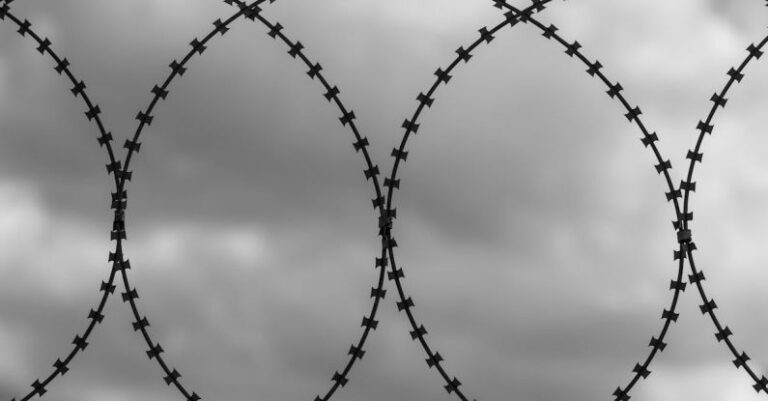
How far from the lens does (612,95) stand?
1045 centimetres

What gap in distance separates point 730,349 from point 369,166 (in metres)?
3.45

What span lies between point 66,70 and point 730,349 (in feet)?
20.7

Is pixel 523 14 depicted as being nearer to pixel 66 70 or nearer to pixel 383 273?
pixel 383 273

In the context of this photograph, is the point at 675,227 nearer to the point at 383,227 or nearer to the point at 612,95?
the point at 612,95

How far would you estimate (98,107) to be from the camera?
10602mm

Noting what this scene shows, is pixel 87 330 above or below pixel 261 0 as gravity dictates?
below

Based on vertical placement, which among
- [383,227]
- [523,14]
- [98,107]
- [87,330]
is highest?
[523,14]

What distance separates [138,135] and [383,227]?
7.50ft

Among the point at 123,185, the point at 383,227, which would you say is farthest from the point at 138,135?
the point at 383,227

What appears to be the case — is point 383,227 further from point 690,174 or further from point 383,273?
point 690,174

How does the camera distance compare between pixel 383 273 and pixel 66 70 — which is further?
pixel 66 70

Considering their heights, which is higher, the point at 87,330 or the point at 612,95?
the point at 612,95

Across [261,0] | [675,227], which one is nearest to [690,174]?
[675,227]

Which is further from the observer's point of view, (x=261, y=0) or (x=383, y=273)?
(x=261, y=0)
